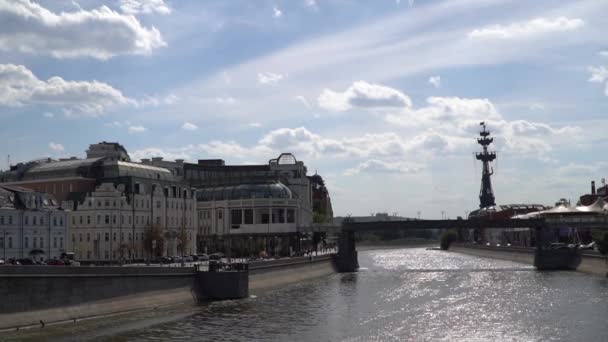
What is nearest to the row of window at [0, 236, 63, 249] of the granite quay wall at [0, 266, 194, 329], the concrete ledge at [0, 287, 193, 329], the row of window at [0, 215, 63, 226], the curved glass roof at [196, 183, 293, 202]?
the row of window at [0, 215, 63, 226]

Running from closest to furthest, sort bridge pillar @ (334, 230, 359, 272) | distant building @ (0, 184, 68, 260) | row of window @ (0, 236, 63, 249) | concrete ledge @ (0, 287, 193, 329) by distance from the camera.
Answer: concrete ledge @ (0, 287, 193, 329), row of window @ (0, 236, 63, 249), distant building @ (0, 184, 68, 260), bridge pillar @ (334, 230, 359, 272)

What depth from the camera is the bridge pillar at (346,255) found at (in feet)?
505

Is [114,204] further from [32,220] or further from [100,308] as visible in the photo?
[100,308]

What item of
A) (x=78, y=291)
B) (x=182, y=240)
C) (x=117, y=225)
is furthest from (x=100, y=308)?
(x=182, y=240)

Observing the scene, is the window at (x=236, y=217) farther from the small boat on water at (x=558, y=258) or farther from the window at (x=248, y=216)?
the small boat on water at (x=558, y=258)

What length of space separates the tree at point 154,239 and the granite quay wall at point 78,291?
5168 cm

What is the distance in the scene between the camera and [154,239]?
430 feet

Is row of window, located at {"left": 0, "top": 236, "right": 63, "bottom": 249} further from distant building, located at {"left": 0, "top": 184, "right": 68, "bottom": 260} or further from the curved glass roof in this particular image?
the curved glass roof

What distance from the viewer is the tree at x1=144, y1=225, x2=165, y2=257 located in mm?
132500

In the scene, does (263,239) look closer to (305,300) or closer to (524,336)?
(305,300)

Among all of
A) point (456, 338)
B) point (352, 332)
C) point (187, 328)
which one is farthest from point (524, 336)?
point (187, 328)

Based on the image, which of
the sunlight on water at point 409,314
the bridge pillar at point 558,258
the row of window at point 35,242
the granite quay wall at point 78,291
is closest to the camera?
the granite quay wall at point 78,291

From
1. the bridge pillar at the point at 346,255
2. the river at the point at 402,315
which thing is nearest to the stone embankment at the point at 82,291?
the river at the point at 402,315

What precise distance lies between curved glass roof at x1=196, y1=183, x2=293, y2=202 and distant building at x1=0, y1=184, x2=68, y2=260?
228ft
